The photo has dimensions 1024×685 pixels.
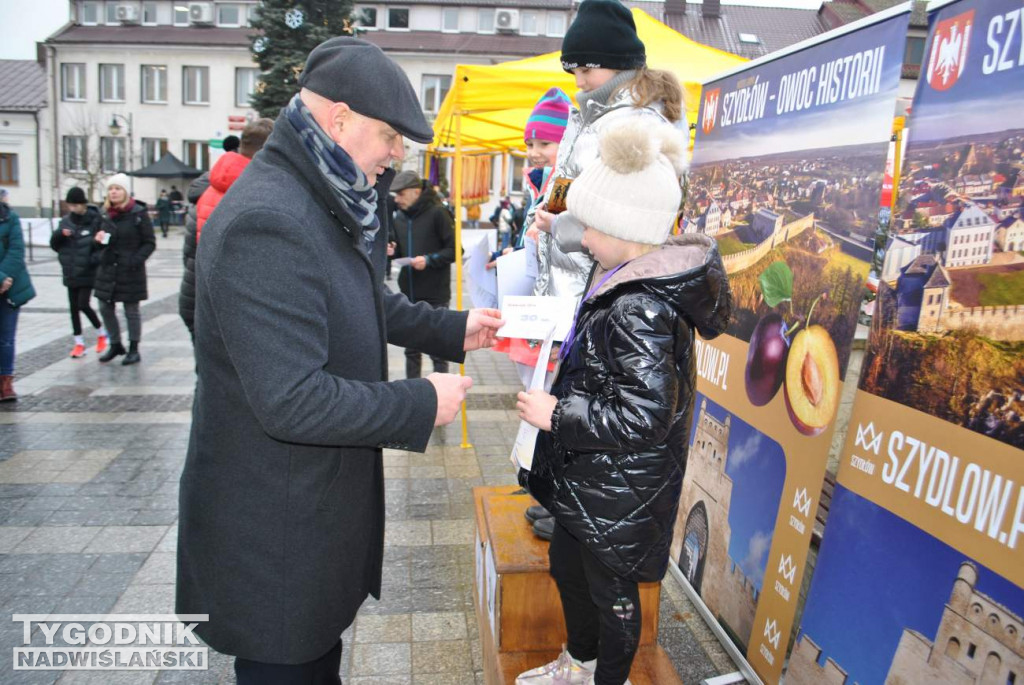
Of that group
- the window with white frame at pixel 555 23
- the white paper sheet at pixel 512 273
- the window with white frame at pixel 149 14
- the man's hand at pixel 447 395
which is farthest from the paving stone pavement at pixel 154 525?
the window with white frame at pixel 149 14

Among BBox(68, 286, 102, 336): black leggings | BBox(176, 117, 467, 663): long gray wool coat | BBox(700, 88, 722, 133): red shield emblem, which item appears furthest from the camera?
BBox(68, 286, 102, 336): black leggings

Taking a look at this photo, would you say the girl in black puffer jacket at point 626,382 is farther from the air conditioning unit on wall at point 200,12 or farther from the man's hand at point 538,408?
the air conditioning unit on wall at point 200,12

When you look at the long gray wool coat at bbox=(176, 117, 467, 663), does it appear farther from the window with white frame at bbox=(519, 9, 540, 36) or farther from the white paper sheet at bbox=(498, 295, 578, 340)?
the window with white frame at bbox=(519, 9, 540, 36)

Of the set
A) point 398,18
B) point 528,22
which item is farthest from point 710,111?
point 398,18

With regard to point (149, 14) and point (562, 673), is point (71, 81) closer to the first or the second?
point (149, 14)

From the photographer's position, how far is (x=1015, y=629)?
1611 millimetres

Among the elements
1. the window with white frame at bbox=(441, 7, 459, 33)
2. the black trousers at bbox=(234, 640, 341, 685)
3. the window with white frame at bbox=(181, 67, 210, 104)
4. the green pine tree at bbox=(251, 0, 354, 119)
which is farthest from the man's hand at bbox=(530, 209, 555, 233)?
the window with white frame at bbox=(181, 67, 210, 104)

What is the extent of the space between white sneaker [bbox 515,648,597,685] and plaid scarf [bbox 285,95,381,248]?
157 cm

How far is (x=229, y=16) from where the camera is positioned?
125ft

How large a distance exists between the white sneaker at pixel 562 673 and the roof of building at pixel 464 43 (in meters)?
36.2

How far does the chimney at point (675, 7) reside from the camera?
3534 cm

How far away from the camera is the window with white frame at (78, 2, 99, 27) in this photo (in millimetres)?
38875

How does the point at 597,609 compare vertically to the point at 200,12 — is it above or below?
below

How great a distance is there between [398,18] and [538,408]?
4073cm
